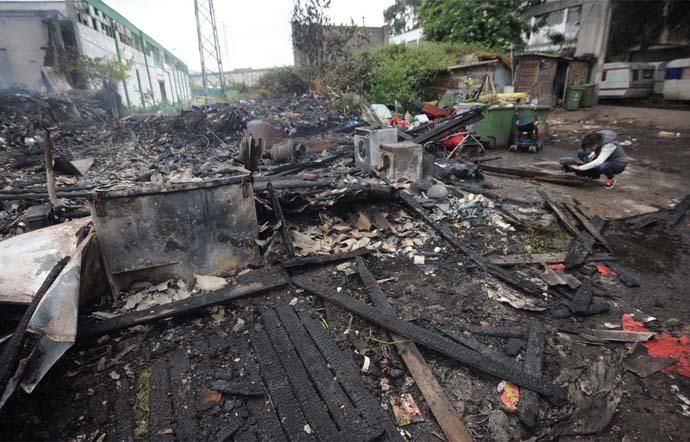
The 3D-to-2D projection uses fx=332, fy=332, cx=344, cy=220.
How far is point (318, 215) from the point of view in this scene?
4.66 m

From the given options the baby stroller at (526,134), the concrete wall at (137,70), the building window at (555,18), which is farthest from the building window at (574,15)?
the concrete wall at (137,70)

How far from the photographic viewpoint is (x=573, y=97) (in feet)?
51.4

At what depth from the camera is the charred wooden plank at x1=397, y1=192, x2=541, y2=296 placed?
3365 millimetres

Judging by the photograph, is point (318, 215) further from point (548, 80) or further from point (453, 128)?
point (548, 80)

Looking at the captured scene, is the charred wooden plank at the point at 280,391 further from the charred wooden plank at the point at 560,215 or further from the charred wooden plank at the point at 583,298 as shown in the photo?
the charred wooden plank at the point at 560,215

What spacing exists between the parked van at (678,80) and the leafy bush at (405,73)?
9.88 m

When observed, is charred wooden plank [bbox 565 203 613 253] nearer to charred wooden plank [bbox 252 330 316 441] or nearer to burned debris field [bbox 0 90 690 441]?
burned debris field [bbox 0 90 690 441]

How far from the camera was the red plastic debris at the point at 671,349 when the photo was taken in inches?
96.9

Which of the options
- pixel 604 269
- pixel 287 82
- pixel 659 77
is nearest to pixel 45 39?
pixel 287 82

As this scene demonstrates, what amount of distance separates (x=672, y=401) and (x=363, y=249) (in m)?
2.81

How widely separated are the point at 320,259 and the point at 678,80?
20.2 m

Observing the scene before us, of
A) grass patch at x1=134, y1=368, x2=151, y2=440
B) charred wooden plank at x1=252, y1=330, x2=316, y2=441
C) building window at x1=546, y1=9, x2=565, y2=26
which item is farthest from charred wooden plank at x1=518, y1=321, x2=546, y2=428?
building window at x1=546, y1=9, x2=565, y2=26

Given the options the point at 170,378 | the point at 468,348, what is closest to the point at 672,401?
the point at 468,348

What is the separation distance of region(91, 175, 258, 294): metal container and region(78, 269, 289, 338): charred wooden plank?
361 mm
